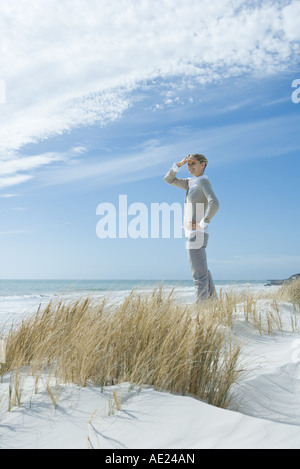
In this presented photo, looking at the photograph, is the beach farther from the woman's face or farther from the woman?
the woman's face

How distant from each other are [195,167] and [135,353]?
4.12 metres

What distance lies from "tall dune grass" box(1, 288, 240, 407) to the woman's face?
10.4ft

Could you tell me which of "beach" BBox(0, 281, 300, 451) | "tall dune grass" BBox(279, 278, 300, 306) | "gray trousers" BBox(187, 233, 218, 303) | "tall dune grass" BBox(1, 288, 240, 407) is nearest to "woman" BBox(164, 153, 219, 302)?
"gray trousers" BBox(187, 233, 218, 303)

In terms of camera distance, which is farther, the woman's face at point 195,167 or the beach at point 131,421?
the woman's face at point 195,167

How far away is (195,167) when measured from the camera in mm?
6285

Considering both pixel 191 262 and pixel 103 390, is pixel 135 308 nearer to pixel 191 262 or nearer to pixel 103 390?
pixel 103 390

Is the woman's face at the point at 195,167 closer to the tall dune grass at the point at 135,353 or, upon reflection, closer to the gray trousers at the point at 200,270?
the gray trousers at the point at 200,270

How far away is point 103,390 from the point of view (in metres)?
2.45

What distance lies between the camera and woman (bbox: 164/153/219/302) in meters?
6.06

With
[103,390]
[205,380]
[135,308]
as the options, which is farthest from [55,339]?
[205,380]

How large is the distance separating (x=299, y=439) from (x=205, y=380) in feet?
2.85

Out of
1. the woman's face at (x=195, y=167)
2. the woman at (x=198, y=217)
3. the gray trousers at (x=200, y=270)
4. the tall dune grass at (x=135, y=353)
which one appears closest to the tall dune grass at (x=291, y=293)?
the woman at (x=198, y=217)

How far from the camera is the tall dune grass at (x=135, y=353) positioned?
261 centimetres
